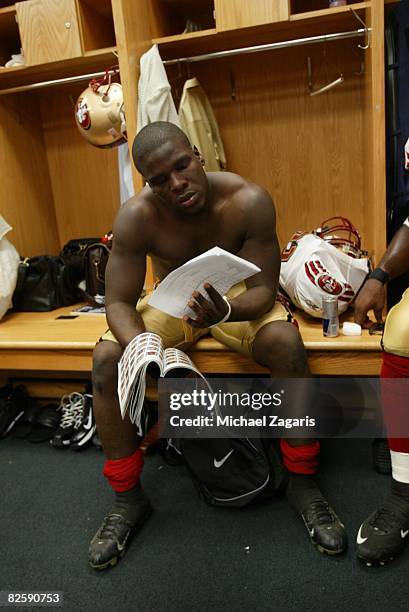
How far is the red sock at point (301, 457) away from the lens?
4.28 ft

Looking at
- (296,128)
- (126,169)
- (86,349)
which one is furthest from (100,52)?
(86,349)

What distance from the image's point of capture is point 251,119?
2260 millimetres

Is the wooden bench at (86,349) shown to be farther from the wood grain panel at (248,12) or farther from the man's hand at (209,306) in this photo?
the wood grain panel at (248,12)

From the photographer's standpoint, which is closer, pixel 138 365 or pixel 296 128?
pixel 138 365

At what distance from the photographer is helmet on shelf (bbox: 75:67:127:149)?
1.95 m

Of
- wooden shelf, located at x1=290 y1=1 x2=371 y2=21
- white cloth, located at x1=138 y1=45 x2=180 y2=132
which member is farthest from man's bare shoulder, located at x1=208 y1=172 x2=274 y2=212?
wooden shelf, located at x1=290 y1=1 x2=371 y2=21

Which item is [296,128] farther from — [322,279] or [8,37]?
[8,37]

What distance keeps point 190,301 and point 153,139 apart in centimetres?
43

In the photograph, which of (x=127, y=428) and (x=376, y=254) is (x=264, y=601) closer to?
(x=127, y=428)

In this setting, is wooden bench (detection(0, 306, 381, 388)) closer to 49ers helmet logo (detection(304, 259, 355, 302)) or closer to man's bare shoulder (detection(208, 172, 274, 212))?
49ers helmet logo (detection(304, 259, 355, 302))

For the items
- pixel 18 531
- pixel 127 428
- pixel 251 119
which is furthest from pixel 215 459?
pixel 251 119

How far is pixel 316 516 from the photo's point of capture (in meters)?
1.25

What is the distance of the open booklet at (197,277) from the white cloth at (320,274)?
467 mm

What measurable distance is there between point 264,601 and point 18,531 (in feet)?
2.50
